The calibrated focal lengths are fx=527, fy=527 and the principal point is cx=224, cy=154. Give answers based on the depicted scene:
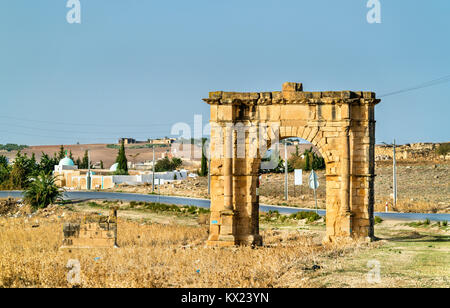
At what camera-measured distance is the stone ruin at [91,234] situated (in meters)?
18.1

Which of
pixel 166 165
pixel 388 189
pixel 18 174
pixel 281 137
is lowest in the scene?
pixel 388 189

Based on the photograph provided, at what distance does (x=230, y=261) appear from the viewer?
1484 centimetres

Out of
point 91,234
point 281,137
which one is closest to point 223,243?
point 281,137

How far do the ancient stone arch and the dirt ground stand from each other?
16.9 m

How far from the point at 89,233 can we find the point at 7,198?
25.9 m

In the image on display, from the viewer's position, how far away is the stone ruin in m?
18.1

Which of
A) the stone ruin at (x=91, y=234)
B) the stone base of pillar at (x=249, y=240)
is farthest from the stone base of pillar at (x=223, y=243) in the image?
the stone ruin at (x=91, y=234)

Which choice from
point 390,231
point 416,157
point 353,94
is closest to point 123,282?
point 353,94

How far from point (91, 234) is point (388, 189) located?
37.2m

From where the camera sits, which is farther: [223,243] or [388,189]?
[388,189]

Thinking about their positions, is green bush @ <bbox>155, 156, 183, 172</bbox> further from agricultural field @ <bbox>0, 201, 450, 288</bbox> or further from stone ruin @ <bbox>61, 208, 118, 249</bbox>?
stone ruin @ <bbox>61, 208, 118, 249</bbox>

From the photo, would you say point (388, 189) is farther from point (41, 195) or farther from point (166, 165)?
point (166, 165)

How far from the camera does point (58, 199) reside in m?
40.0
